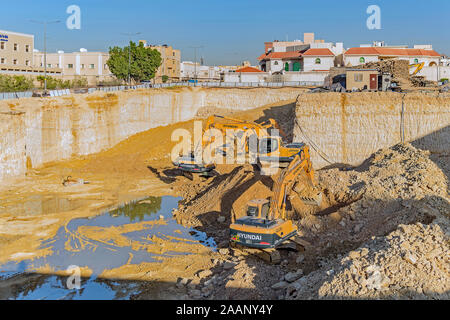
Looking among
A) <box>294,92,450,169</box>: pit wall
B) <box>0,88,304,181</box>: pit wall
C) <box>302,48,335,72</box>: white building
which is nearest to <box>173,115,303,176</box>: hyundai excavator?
<box>294,92,450,169</box>: pit wall

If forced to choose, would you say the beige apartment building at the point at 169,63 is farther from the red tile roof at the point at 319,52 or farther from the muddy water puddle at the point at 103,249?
the muddy water puddle at the point at 103,249

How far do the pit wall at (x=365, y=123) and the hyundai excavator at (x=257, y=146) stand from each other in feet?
10.4

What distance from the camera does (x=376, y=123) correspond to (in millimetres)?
28703

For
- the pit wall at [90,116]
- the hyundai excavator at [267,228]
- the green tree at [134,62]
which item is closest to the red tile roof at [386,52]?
the pit wall at [90,116]

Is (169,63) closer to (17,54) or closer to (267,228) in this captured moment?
(17,54)

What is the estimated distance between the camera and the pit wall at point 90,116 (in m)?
33.9

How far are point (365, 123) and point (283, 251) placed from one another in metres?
14.7

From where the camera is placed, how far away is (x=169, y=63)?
284 feet

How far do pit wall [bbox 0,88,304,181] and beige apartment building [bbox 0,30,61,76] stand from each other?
20.5m

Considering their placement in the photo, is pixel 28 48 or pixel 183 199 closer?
pixel 183 199

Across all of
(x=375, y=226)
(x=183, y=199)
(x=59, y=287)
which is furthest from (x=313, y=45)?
(x=59, y=287)

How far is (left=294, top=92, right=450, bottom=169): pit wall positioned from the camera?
27.7 meters
